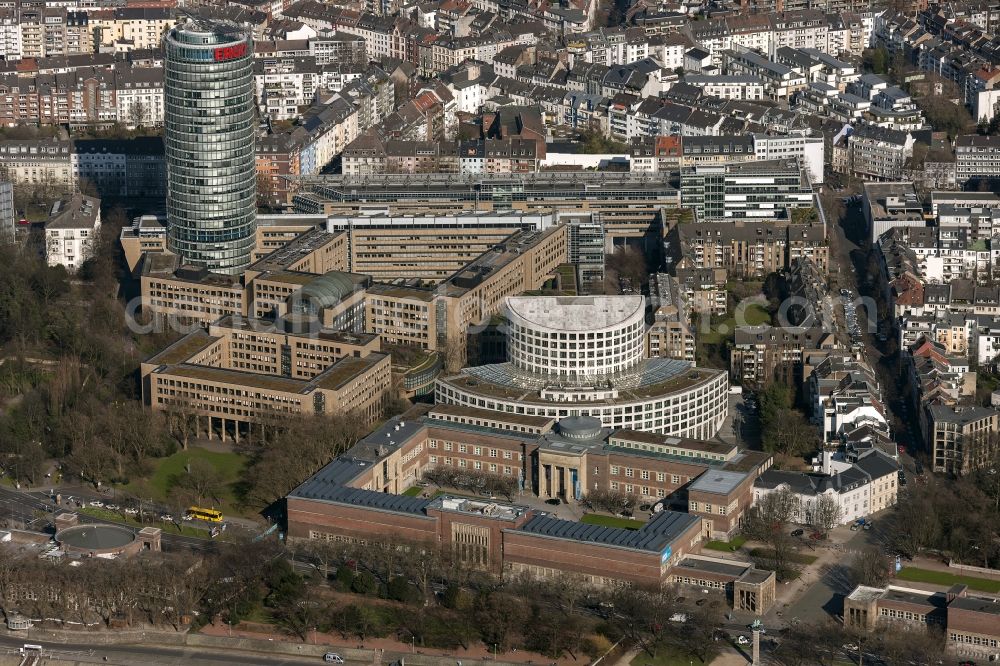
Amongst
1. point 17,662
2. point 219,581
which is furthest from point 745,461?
point 17,662

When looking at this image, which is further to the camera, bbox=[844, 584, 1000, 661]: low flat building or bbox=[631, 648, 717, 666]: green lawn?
bbox=[631, 648, 717, 666]: green lawn

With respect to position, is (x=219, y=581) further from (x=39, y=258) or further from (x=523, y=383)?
(x=39, y=258)

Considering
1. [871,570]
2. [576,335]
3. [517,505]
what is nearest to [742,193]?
[576,335]

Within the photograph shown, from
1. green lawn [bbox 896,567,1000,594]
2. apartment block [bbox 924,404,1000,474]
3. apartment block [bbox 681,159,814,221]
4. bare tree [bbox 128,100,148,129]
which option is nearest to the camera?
green lawn [bbox 896,567,1000,594]

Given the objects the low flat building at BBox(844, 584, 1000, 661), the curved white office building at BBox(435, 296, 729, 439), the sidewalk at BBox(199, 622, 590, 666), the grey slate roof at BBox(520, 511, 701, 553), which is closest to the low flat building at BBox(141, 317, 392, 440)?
the curved white office building at BBox(435, 296, 729, 439)

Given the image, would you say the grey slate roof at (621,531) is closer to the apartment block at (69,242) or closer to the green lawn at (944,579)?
the green lawn at (944,579)

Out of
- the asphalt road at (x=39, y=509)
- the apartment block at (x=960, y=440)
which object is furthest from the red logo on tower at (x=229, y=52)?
the apartment block at (x=960, y=440)

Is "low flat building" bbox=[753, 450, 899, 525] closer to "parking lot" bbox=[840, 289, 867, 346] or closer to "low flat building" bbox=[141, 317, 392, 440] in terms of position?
"parking lot" bbox=[840, 289, 867, 346]
